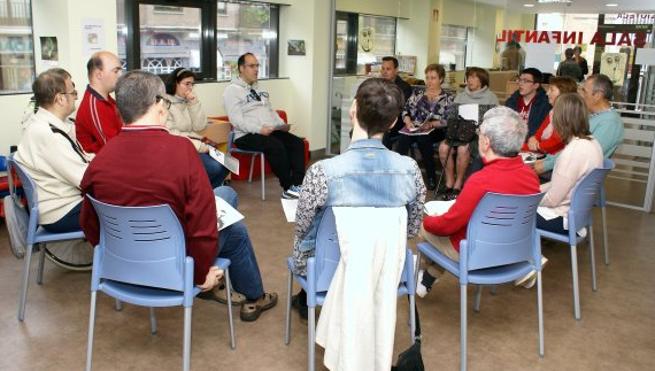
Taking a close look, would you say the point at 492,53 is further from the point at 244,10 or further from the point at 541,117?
the point at 244,10

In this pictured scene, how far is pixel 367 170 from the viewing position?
2.29m

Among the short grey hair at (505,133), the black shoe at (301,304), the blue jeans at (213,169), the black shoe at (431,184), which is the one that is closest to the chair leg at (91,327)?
the black shoe at (301,304)

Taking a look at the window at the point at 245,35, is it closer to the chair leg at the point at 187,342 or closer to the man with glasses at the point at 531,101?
the man with glasses at the point at 531,101

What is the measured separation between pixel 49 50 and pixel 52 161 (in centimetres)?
204

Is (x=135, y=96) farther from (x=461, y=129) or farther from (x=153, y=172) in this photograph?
(x=461, y=129)

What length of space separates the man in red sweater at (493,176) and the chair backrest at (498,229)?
0.29ft

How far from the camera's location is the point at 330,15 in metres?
7.11

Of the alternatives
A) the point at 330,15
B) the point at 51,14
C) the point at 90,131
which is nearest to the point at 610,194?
the point at 330,15

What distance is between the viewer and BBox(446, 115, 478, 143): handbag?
5762 millimetres

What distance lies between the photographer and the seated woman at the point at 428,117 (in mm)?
6074

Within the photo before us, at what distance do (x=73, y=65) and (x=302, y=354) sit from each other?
3072 mm

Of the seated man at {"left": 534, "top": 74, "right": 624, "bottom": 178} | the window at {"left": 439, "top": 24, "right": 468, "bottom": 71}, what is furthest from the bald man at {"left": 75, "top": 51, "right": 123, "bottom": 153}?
the window at {"left": 439, "top": 24, "right": 468, "bottom": 71}

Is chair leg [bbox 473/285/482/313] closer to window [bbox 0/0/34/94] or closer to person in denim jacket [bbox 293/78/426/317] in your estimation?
person in denim jacket [bbox 293/78/426/317]

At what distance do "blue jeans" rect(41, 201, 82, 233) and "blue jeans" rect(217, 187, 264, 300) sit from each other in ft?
2.37
